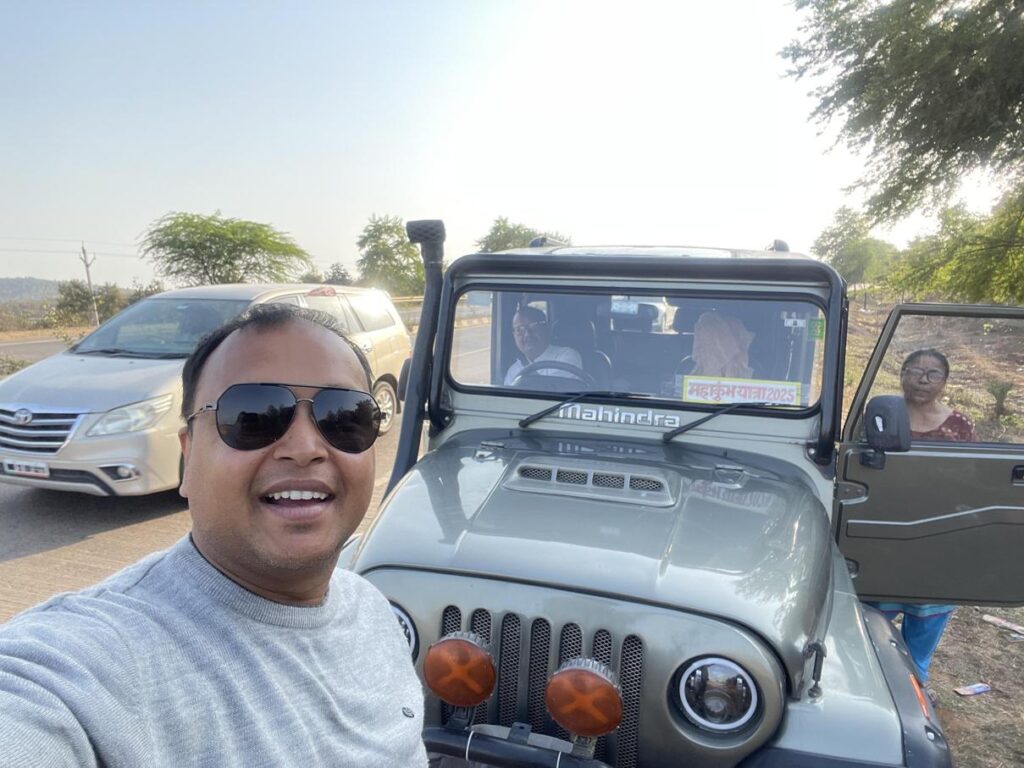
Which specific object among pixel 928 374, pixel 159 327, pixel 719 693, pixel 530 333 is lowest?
pixel 719 693

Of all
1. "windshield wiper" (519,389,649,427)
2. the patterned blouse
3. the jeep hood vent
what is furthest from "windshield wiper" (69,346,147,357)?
the patterned blouse

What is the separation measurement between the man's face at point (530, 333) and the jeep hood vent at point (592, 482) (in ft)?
2.31

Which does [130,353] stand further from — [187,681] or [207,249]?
[207,249]

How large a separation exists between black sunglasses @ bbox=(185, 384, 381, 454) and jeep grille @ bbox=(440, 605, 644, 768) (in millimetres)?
874

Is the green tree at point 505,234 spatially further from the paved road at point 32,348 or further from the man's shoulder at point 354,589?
the man's shoulder at point 354,589

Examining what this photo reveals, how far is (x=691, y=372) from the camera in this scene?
2781 millimetres

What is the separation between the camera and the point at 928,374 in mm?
3209

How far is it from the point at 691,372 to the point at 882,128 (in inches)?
298

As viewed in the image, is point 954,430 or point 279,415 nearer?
point 279,415

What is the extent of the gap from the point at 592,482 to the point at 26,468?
14.5 ft

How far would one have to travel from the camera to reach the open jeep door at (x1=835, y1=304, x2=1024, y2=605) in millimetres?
2973

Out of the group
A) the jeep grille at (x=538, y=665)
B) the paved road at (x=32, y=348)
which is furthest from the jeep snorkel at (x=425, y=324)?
the paved road at (x=32, y=348)

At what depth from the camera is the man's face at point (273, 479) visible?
103cm

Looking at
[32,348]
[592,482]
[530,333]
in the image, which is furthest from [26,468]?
[32,348]
